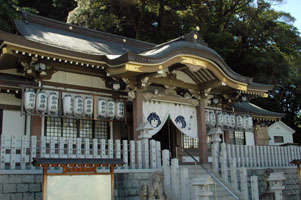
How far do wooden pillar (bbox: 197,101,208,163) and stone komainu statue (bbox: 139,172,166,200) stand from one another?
4345mm

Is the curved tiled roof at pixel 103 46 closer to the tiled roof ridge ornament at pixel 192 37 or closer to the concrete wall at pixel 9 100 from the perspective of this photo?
the tiled roof ridge ornament at pixel 192 37

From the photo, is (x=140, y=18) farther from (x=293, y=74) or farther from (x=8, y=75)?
(x=8, y=75)

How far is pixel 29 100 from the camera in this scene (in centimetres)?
960

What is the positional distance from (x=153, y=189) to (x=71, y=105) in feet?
12.6

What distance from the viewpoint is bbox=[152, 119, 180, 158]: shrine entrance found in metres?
14.3

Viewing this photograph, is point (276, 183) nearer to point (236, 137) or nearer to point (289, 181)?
point (289, 181)

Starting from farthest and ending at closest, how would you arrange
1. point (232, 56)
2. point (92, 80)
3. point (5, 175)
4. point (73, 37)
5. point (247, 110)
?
point (232, 56) → point (247, 110) → point (73, 37) → point (92, 80) → point (5, 175)

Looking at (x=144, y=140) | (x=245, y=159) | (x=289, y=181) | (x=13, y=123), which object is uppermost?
(x=13, y=123)

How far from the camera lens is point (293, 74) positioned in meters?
25.5

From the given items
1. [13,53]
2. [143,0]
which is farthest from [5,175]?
[143,0]

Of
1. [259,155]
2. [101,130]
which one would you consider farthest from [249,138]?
[101,130]

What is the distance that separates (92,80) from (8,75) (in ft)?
8.60

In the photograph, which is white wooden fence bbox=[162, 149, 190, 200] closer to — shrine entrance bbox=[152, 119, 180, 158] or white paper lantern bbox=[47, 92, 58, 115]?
white paper lantern bbox=[47, 92, 58, 115]

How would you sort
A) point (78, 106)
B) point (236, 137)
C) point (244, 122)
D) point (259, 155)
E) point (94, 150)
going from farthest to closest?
point (236, 137) < point (244, 122) < point (259, 155) < point (78, 106) < point (94, 150)
